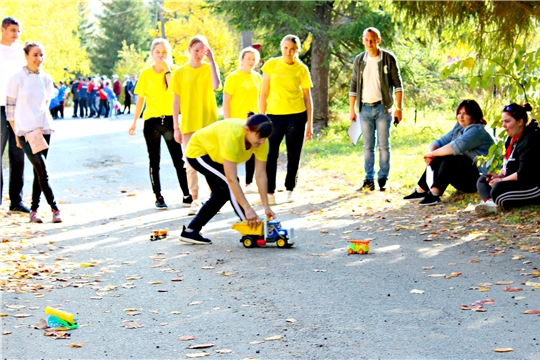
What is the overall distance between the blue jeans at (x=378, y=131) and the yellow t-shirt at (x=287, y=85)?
1223 mm

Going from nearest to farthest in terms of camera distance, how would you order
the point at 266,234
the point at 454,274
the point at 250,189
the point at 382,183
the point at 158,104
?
1. the point at 454,274
2. the point at 266,234
3. the point at 158,104
4. the point at 382,183
5. the point at 250,189

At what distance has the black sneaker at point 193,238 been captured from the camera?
29.3ft

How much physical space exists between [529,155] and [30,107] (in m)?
5.95

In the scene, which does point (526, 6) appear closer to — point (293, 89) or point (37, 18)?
point (293, 89)

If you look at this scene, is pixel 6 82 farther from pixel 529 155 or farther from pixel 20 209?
pixel 529 155

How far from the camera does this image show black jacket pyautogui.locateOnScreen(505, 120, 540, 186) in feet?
30.9

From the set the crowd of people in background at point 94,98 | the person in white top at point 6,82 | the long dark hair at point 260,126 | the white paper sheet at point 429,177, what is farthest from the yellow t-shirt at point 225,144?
the crowd of people in background at point 94,98

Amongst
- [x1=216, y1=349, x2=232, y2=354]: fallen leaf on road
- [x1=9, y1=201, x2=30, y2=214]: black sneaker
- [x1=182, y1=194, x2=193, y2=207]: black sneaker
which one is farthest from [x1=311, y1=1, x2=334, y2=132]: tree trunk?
[x1=216, y1=349, x2=232, y2=354]: fallen leaf on road

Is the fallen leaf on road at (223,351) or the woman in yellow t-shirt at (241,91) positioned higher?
the woman in yellow t-shirt at (241,91)

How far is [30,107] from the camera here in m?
10.6

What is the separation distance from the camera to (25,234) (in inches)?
388

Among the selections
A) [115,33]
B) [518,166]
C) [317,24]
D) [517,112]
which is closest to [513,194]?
[518,166]

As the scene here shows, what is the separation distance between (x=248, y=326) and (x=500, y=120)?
17.8 feet

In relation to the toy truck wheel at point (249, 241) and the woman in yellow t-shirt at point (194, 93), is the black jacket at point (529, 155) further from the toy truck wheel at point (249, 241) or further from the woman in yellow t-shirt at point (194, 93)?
the woman in yellow t-shirt at point (194, 93)
